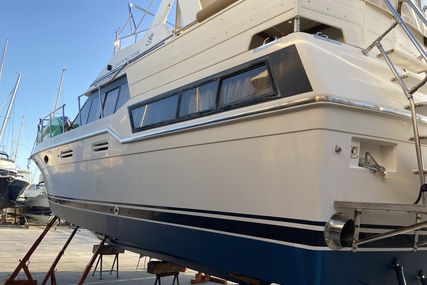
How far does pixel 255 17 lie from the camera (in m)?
2.84

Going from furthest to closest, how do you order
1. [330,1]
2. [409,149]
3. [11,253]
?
[11,253] → [330,1] → [409,149]

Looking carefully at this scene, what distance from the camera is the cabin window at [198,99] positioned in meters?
2.97

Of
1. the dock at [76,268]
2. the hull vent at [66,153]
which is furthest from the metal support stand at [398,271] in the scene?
the dock at [76,268]

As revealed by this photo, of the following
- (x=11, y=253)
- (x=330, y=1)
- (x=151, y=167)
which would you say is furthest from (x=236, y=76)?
(x=11, y=253)

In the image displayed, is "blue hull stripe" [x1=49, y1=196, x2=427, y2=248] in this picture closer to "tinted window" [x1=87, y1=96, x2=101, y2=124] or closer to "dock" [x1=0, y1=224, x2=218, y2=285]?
"tinted window" [x1=87, y1=96, x2=101, y2=124]

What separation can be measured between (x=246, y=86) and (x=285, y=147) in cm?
64

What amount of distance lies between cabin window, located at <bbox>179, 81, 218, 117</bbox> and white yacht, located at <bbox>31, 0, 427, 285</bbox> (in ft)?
0.04

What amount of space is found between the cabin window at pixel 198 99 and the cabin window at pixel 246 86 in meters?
0.11

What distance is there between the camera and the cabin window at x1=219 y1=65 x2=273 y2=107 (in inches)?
102

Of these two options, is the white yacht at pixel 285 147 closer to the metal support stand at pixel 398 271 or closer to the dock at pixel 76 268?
the metal support stand at pixel 398 271

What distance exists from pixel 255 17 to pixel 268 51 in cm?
40

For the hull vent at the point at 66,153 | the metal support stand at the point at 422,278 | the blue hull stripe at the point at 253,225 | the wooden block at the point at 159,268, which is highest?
the hull vent at the point at 66,153

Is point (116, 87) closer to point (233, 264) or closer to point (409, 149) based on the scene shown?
point (233, 264)

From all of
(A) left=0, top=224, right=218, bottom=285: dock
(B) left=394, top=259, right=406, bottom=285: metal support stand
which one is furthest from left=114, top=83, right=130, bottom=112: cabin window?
(A) left=0, top=224, right=218, bottom=285: dock
